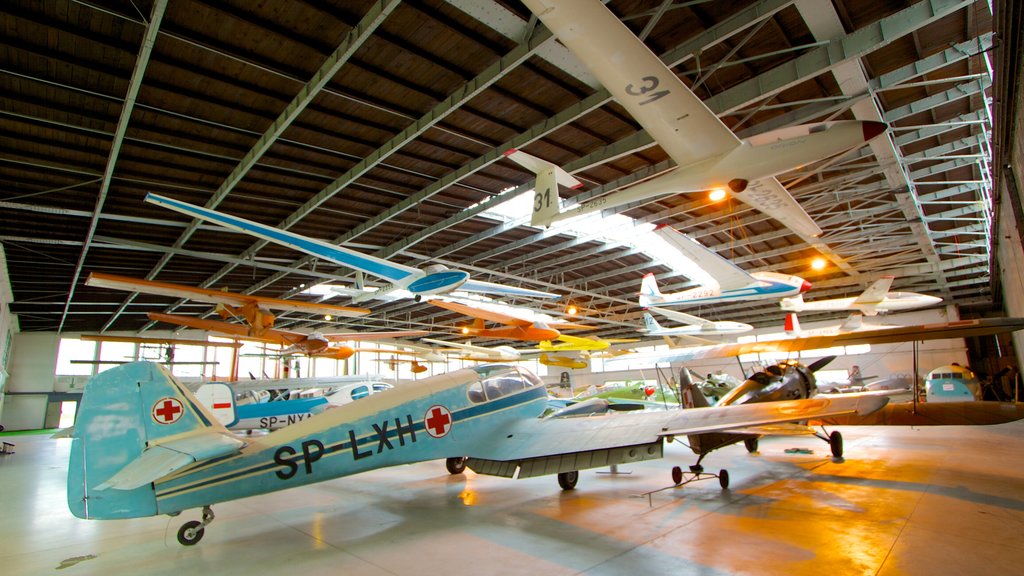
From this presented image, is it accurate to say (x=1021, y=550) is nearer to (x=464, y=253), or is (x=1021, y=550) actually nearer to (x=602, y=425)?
(x=602, y=425)

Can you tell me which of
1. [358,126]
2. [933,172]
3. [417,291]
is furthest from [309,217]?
[933,172]

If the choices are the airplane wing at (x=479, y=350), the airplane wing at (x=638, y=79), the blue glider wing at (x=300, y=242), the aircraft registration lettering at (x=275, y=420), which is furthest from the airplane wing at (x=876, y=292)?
the aircraft registration lettering at (x=275, y=420)

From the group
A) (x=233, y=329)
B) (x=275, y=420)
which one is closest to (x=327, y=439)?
(x=275, y=420)

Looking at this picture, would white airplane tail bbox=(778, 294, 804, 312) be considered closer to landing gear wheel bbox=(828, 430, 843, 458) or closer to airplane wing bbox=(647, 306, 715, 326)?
airplane wing bbox=(647, 306, 715, 326)

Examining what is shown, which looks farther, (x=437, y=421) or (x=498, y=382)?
(x=498, y=382)

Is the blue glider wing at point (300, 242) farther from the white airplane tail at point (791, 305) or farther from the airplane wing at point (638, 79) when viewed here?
the white airplane tail at point (791, 305)

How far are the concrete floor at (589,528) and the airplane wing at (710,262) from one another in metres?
5.58

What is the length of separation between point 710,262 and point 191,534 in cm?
1195

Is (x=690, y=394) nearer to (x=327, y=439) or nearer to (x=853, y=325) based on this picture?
(x=327, y=439)

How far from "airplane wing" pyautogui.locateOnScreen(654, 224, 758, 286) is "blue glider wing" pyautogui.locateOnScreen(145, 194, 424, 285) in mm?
6314

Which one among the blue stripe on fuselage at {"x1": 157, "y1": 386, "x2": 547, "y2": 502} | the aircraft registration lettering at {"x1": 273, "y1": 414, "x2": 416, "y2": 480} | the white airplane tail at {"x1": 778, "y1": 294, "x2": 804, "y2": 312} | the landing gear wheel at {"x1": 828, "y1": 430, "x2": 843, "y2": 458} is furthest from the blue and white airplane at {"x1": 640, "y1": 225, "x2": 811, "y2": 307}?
the aircraft registration lettering at {"x1": 273, "y1": 414, "x2": 416, "y2": 480}

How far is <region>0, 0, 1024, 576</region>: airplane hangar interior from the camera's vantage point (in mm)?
4504

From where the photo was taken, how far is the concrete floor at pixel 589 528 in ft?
12.9

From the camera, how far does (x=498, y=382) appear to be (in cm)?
704
